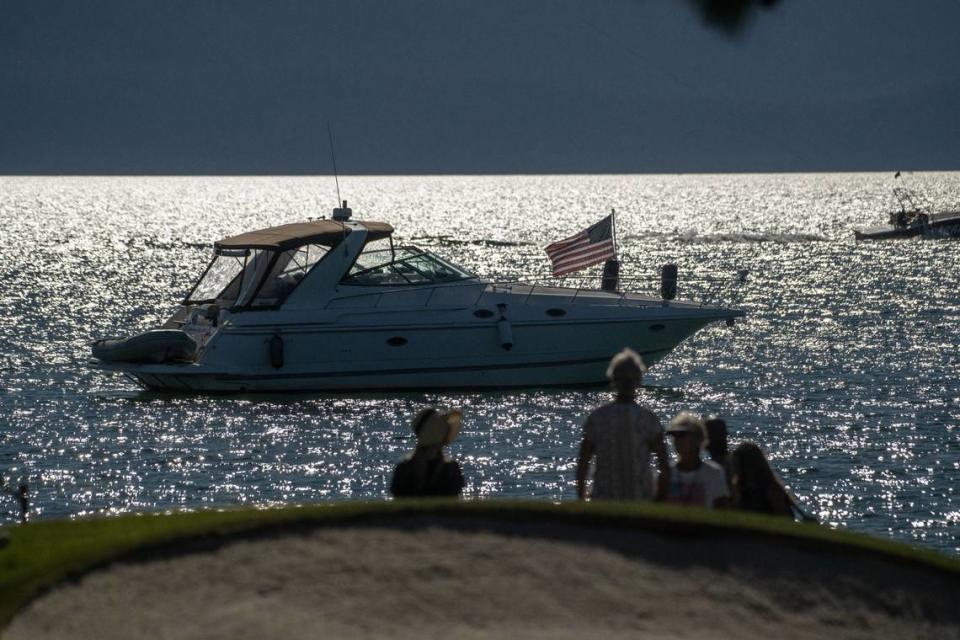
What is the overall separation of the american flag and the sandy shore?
61.1ft

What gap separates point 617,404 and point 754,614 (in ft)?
6.00

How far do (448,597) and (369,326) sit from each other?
18.9 meters

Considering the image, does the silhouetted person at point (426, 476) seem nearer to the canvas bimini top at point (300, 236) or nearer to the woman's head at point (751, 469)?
the woman's head at point (751, 469)

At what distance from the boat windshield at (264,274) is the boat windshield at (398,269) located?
0.77 meters

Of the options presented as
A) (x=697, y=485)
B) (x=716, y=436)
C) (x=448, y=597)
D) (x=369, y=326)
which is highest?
(x=369, y=326)

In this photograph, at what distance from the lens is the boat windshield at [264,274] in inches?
1071

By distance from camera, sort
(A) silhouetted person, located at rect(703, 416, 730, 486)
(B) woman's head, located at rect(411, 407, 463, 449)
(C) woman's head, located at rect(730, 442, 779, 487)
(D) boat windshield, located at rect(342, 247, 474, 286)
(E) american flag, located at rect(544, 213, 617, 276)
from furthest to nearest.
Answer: (E) american flag, located at rect(544, 213, 617, 276)
(D) boat windshield, located at rect(342, 247, 474, 286)
(A) silhouetted person, located at rect(703, 416, 730, 486)
(C) woman's head, located at rect(730, 442, 779, 487)
(B) woman's head, located at rect(411, 407, 463, 449)

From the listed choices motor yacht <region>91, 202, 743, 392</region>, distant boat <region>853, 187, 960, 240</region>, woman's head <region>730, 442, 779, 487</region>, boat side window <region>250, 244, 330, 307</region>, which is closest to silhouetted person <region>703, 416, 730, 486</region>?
woman's head <region>730, 442, 779, 487</region>

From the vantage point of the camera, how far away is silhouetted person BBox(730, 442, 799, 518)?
1062 cm

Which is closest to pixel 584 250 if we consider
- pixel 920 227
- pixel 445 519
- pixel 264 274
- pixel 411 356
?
pixel 411 356

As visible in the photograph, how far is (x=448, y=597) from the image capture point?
27.7 ft

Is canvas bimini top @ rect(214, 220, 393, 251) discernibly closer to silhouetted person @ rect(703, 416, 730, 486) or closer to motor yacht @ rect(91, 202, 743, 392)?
motor yacht @ rect(91, 202, 743, 392)

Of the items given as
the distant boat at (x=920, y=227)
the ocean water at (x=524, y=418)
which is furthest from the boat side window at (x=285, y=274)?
the distant boat at (x=920, y=227)

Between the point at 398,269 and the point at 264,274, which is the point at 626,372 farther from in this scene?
the point at 264,274
